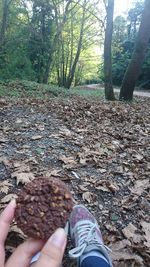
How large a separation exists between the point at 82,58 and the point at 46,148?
28.2 meters

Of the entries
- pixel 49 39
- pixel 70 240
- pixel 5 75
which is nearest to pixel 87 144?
pixel 70 240

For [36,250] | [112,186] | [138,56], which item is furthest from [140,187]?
[138,56]

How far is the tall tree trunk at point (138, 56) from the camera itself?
9.20 m

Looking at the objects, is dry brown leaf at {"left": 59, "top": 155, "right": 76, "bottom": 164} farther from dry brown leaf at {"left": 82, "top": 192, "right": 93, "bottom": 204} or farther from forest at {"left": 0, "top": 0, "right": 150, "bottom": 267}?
dry brown leaf at {"left": 82, "top": 192, "right": 93, "bottom": 204}

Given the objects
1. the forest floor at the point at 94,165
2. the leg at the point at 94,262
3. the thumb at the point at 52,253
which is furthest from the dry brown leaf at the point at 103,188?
the thumb at the point at 52,253

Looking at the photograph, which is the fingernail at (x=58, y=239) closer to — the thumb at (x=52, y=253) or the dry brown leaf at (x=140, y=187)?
the thumb at (x=52, y=253)

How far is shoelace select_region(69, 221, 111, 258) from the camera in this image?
6.83 feet

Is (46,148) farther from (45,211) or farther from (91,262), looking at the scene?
(45,211)

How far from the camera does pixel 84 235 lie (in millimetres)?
2207

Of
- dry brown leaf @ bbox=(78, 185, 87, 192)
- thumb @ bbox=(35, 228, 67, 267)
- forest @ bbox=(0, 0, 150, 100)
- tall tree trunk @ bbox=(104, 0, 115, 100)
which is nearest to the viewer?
thumb @ bbox=(35, 228, 67, 267)

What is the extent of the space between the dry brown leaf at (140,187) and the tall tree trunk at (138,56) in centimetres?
684

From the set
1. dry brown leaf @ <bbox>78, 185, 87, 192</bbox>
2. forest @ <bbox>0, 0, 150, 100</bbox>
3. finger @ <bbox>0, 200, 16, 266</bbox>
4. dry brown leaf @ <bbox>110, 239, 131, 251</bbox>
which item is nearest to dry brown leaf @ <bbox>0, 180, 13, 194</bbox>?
dry brown leaf @ <bbox>78, 185, 87, 192</bbox>

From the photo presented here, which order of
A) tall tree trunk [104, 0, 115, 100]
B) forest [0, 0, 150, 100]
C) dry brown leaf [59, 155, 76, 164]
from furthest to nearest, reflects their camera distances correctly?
forest [0, 0, 150, 100], tall tree trunk [104, 0, 115, 100], dry brown leaf [59, 155, 76, 164]

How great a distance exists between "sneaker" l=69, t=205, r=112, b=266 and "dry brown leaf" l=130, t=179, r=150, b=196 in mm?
793
